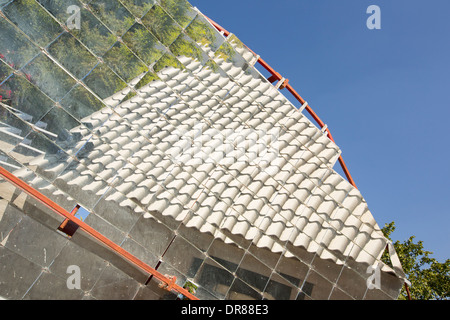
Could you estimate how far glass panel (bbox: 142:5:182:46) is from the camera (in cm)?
909

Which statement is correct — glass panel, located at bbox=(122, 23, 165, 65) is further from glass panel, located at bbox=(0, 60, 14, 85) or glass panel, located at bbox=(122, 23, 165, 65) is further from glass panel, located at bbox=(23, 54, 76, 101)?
glass panel, located at bbox=(0, 60, 14, 85)

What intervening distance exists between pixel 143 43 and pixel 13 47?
2.75 m

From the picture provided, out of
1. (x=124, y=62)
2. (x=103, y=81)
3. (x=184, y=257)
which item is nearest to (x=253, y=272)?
(x=184, y=257)

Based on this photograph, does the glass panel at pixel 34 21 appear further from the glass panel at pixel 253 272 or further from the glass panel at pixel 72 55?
the glass panel at pixel 253 272

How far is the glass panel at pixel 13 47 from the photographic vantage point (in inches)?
285

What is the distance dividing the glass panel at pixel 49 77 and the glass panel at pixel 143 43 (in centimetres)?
172

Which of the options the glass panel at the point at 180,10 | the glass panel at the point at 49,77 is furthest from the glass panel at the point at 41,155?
the glass panel at the point at 180,10

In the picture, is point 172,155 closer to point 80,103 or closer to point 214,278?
point 80,103

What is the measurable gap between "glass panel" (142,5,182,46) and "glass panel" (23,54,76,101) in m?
2.42

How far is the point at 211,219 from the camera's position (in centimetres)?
809

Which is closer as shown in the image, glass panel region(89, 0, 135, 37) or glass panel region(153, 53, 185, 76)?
glass panel region(89, 0, 135, 37)

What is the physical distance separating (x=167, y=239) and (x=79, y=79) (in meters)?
3.78

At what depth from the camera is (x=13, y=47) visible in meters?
7.32

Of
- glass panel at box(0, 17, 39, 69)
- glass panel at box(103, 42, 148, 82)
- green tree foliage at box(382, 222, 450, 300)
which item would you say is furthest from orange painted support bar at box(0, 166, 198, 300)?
green tree foliage at box(382, 222, 450, 300)
